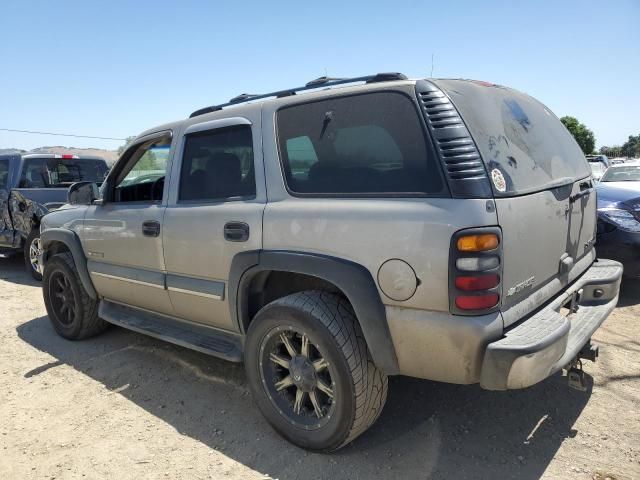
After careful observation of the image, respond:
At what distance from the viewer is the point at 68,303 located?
444 cm

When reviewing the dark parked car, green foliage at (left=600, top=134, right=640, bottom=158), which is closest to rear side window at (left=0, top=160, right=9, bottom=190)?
the dark parked car

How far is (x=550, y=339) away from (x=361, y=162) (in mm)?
1212

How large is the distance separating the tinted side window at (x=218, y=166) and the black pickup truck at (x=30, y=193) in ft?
15.0

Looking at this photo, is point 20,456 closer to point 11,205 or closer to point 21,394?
point 21,394

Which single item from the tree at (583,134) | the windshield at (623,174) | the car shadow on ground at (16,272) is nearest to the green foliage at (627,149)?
the tree at (583,134)

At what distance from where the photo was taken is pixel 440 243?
2.08 metres

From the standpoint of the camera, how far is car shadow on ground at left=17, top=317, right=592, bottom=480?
2502 millimetres

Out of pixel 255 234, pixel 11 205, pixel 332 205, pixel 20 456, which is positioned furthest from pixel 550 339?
pixel 11 205

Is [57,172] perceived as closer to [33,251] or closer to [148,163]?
[33,251]

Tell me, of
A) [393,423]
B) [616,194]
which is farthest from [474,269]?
[616,194]

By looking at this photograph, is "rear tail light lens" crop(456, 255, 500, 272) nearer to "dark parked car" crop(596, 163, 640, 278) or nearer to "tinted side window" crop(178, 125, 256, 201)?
"tinted side window" crop(178, 125, 256, 201)

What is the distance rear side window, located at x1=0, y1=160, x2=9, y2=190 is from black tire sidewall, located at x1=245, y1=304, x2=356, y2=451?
6.31 meters

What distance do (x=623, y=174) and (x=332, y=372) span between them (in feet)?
22.3

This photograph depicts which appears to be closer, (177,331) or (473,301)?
(473,301)
